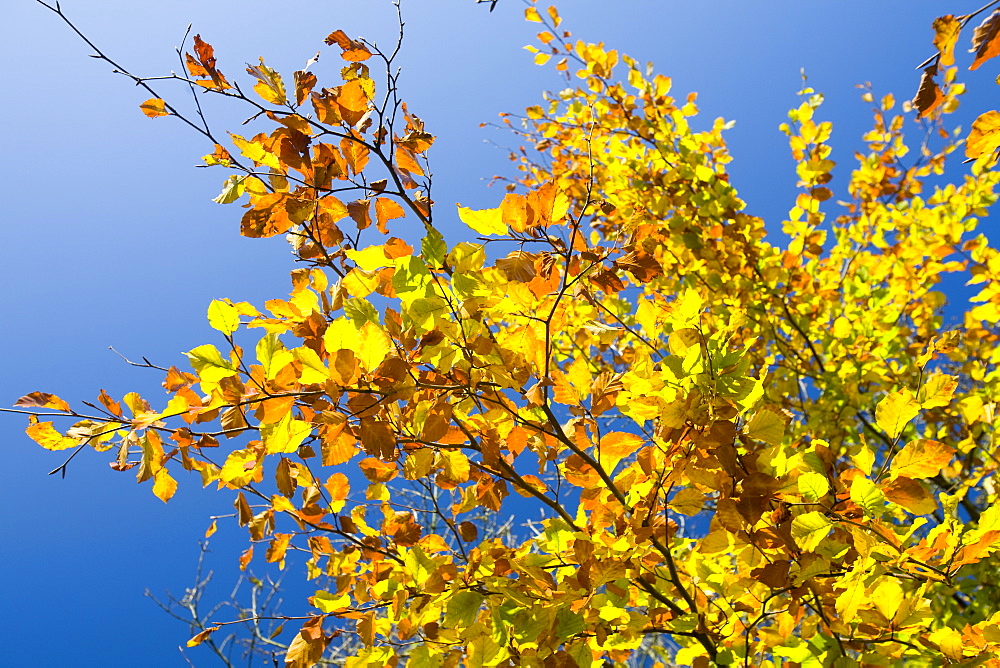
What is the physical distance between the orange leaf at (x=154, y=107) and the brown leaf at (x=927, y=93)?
1.36 meters

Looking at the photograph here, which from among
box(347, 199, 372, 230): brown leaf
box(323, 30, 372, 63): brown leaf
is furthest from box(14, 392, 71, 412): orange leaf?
box(323, 30, 372, 63): brown leaf

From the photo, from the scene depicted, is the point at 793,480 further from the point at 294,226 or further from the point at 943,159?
the point at 943,159

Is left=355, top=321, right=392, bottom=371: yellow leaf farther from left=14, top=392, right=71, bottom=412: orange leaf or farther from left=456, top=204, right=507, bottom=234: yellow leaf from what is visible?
left=14, top=392, right=71, bottom=412: orange leaf

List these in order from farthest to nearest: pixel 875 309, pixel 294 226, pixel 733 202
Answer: pixel 875 309 < pixel 733 202 < pixel 294 226

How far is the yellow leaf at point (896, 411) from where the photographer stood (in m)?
0.92

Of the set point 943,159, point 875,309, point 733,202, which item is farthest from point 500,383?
point 943,159

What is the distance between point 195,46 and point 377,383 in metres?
0.77

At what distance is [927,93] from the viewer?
32.2 inches

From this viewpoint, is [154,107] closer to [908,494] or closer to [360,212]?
[360,212]

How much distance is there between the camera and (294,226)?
1.25 metres

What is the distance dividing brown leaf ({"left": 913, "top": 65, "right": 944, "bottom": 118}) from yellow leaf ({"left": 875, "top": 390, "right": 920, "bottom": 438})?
438 mm

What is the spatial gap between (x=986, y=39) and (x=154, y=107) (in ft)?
4.75

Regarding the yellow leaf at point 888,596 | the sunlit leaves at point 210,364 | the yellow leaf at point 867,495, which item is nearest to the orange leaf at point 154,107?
the sunlit leaves at point 210,364

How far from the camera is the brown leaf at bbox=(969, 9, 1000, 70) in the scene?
28.9 inches
